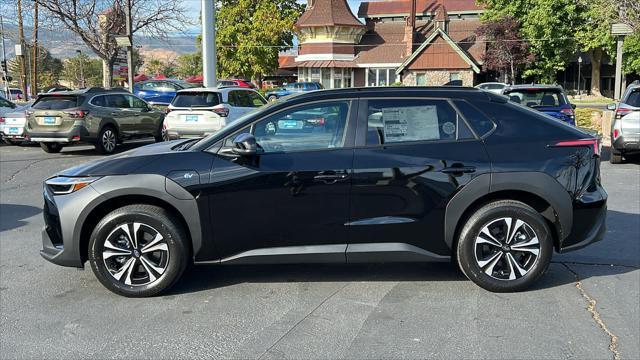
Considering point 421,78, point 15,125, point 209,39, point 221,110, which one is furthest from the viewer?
point 421,78

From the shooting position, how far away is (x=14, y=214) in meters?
8.00

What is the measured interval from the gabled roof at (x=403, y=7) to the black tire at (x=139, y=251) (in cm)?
5948

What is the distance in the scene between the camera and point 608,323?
4.21 meters

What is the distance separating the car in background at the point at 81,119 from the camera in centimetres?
1380

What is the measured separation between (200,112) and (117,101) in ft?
9.70

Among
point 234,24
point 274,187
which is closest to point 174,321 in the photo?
point 274,187

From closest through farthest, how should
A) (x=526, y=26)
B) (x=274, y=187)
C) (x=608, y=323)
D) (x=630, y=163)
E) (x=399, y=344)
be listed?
(x=399, y=344) < (x=608, y=323) < (x=274, y=187) < (x=630, y=163) < (x=526, y=26)

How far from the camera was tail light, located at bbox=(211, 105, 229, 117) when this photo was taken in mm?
13484

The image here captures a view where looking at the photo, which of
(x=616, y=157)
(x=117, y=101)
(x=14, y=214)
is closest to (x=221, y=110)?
(x=117, y=101)

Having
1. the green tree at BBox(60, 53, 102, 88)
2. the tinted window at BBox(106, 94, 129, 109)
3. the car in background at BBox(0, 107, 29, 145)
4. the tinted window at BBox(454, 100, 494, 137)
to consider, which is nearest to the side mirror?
the tinted window at BBox(454, 100, 494, 137)

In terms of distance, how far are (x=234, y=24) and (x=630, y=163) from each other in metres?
44.0

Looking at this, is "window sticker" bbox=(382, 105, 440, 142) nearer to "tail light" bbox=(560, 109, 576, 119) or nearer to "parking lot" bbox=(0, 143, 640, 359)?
"parking lot" bbox=(0, 143, 640, 359)

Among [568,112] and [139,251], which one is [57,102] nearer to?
[139,251]

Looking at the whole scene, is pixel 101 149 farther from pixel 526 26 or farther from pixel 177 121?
pixel 526 26
